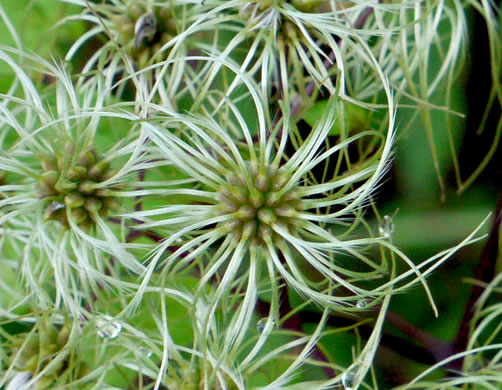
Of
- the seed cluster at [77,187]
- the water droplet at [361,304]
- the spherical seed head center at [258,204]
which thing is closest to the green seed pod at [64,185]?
the seed cluster at [77,187]

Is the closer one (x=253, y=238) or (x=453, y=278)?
(x=253, y=238)

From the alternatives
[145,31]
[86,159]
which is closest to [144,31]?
[145,31]

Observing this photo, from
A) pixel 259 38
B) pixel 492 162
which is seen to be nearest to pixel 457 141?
pixel 492 162

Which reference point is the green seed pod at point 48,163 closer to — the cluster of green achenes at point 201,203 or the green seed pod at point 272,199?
the cluster of green achenes at point 201,203

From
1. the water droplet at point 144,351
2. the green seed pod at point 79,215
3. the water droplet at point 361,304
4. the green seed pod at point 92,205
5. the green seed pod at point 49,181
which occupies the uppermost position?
the green seed pod at point 49,181

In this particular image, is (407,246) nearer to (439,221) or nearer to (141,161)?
(439,221)

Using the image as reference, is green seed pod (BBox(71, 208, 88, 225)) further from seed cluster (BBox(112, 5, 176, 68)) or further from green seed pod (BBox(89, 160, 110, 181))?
seed cluster (BBox(112, 5, 176, 68))

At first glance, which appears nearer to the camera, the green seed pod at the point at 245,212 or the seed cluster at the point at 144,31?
the green seed pod at the point at 245,212

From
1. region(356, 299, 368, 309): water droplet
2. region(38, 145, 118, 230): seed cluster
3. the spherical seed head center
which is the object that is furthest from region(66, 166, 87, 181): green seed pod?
region(356, 299, 368, 309): water droplet

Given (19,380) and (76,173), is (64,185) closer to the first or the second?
(76,173)
